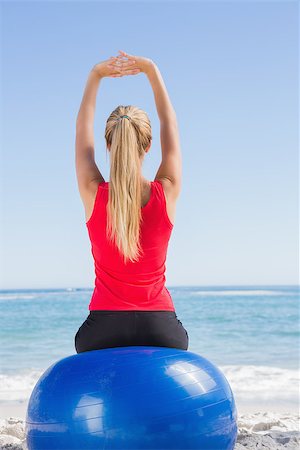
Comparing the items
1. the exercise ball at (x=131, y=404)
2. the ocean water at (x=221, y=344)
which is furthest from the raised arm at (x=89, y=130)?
the ocean water at (x=221, y=344)

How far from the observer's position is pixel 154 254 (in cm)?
327

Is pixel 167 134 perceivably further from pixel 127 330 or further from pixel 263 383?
pixel 263 383

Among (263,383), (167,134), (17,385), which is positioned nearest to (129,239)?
(167,134)

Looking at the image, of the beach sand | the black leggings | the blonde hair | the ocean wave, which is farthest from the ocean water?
the blonde hair

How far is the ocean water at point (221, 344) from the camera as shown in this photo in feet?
25.5

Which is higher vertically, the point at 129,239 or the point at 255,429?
the point at 129,239

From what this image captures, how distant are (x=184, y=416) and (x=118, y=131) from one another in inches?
54.4

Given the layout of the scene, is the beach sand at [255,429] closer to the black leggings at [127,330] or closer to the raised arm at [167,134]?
the black leggings at [127,330]

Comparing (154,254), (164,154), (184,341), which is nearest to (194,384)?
(184,341)

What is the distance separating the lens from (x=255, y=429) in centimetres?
520

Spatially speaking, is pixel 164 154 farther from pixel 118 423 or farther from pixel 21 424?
pixel 21 424

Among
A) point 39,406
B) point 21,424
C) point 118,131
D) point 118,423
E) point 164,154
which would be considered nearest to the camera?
point 118,423

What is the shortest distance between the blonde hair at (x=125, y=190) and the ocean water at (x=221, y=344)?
159 inches

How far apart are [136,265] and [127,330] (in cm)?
32
